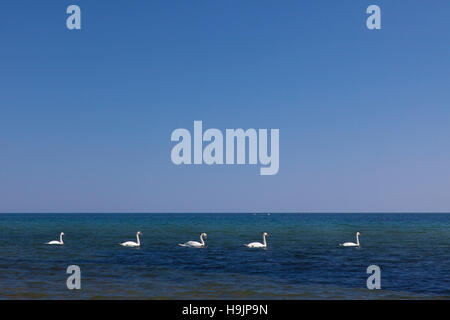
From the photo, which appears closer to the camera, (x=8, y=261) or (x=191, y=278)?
→ (x=191, y=278)

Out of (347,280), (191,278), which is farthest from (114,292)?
(347,280)

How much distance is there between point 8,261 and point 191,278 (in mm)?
13845
